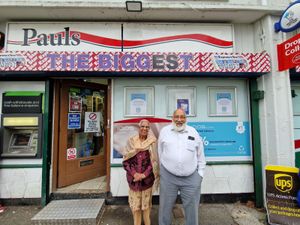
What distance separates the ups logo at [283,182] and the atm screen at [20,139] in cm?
443

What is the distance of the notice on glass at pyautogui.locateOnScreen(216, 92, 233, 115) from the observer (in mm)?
3881

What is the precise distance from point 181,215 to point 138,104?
6.94 feet

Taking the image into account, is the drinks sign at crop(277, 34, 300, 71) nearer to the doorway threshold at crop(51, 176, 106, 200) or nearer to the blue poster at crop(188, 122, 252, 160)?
the blue poster at crop(188, 122, 252, 160)

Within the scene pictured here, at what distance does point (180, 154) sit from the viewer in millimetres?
2479

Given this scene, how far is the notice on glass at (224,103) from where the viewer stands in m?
3.88

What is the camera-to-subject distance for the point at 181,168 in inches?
97.3

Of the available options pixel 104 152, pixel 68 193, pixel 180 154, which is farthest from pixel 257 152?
pixel 68 193

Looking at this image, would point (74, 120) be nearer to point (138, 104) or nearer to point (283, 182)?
point (138, 104)

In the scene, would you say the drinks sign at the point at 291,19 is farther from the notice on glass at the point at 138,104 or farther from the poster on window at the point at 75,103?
the poster on window at the point at 75,103

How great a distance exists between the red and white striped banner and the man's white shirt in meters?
1.32

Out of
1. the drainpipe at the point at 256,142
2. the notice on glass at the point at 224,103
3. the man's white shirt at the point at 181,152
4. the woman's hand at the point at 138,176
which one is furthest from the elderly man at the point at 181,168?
the drainpipe at the point at 256,142

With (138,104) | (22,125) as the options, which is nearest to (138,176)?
(138,104)

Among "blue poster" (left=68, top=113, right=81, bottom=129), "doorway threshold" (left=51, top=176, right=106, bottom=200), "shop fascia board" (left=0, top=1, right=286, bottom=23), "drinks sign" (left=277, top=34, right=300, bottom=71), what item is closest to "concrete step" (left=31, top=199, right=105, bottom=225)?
"doorway threshold" (left=51, top=176, right=106, bottom=200)

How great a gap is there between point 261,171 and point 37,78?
4610 mm
